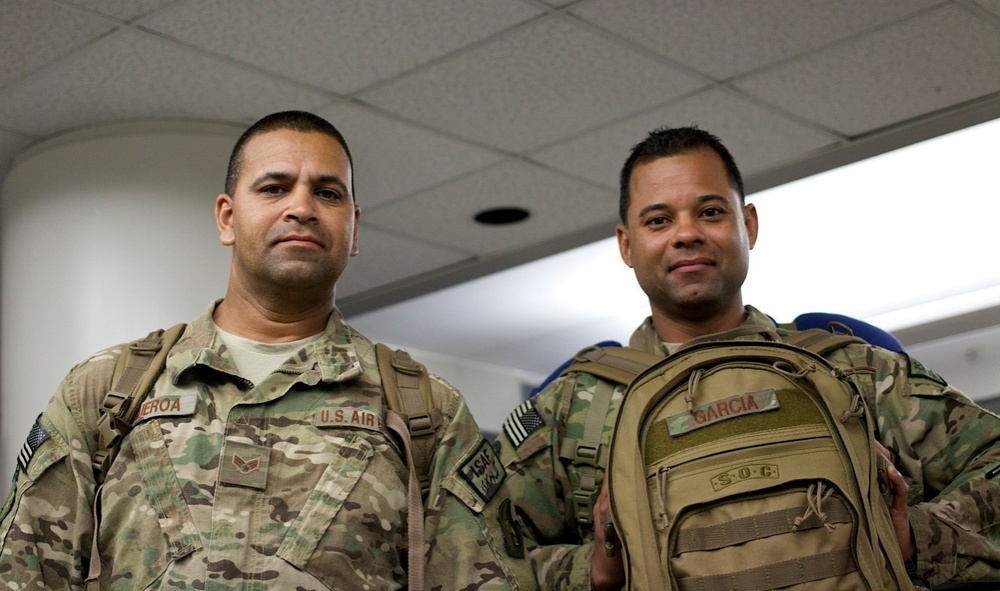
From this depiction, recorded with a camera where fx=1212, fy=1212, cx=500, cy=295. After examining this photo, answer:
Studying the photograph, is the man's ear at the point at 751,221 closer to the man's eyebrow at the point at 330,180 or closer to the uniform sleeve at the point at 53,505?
the man's eyebrow at the point at 330,180

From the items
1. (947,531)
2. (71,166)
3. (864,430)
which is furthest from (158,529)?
(71,166)

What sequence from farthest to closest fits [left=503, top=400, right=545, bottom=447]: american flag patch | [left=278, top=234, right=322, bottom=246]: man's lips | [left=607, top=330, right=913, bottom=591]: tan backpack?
[left=503, top=400, right=545, bottom=447]: american flag patch
[left=278, top=234, right=322, bottom=246]: man's lips
[left=607, top=330, right=913, bottom=591]: tan backpack

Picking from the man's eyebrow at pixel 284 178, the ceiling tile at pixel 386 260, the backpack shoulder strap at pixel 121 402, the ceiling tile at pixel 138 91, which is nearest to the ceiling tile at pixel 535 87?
the ceiling tile at pixel 138 91

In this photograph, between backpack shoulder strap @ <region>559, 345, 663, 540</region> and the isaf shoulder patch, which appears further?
backpack shoulder strap @ <region>559, 345, 663, 540</region>

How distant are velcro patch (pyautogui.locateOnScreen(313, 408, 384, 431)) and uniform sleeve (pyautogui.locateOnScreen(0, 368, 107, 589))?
349 mm

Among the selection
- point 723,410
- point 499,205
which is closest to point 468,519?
point 723,410

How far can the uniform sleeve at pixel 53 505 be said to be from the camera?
1.71 m

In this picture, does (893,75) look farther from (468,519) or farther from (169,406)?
(169,406)

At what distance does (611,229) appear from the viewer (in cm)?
475

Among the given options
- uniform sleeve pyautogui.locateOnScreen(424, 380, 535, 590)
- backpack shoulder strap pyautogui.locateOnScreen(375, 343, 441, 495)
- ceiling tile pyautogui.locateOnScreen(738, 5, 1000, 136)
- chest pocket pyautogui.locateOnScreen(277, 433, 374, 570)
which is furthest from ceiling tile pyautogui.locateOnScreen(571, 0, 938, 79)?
chest pocket pyautogui.locateOnScreen(277, 433, 374, 570)

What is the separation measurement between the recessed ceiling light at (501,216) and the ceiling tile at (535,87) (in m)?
0.62

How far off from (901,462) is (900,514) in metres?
0.24

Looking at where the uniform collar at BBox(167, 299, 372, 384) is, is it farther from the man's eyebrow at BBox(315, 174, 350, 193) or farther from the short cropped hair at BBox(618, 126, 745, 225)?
the short cropped hair at BBox(618, 126, 745, 225)

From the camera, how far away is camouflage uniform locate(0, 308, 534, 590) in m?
1.73
